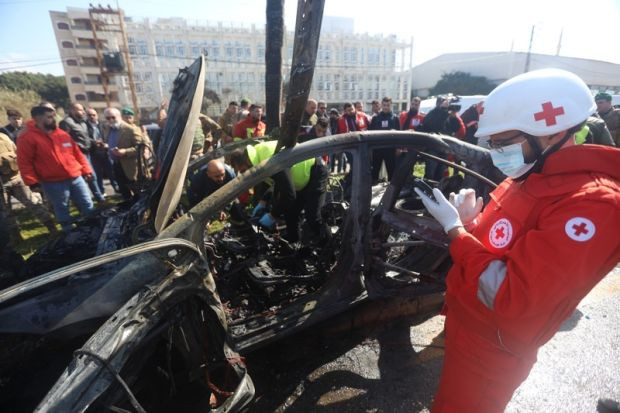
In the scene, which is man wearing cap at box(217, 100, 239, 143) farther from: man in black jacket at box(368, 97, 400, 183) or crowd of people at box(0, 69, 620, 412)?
crowd of people at box(0, 69, 620, 412)

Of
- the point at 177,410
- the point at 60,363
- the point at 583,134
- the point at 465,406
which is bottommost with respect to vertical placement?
the point at 177,410

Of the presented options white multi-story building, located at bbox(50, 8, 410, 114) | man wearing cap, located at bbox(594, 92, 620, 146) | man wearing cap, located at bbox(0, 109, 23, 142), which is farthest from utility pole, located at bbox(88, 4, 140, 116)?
man wearing cap, located at bbox(594, 92, 620, 146)

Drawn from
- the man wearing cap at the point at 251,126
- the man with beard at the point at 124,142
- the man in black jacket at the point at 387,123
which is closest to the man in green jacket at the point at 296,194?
the man wearing cap at the point at 251,126

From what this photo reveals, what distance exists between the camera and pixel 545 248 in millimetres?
982

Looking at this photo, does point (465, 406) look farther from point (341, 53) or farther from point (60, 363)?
point (341, 53)

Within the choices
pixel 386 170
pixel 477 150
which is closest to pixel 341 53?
pixel 386 170

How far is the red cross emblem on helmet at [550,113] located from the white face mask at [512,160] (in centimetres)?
11

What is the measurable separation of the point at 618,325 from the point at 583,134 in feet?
7.18

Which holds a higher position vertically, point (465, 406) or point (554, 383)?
point (465, 406)

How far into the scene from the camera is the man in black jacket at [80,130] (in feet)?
18.9

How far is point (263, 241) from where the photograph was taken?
286 centimetres

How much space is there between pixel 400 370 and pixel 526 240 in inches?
65.0

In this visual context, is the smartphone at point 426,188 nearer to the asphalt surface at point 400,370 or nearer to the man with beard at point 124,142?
the asphalt surface at point 400,370

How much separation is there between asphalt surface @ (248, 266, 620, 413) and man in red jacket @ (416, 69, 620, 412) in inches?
28.3
